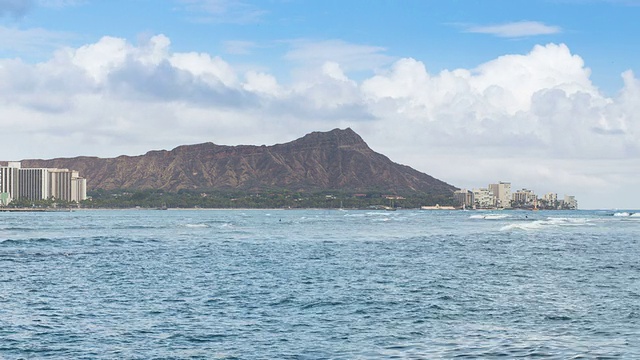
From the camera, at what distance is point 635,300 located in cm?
3969

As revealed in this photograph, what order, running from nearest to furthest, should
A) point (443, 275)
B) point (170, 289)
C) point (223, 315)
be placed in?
1. point (223, 315)
2. point (170, 289)
3. point (443, 275)

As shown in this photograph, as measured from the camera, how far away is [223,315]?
35281 mm

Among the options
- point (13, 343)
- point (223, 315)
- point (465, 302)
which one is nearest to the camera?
point (13, 343)

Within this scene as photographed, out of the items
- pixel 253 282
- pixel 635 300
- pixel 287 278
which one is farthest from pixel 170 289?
pixel 635 300

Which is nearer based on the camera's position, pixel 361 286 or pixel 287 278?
pixel 361 286

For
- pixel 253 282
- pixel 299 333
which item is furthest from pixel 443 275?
pixel 299 333

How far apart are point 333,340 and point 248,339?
329cm

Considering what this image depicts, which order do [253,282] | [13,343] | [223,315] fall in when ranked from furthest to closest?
[253,282]
[223,315]
[13,343]

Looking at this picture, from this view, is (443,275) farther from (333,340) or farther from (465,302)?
(333,340)

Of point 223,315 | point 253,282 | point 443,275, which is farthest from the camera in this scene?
point 443,275

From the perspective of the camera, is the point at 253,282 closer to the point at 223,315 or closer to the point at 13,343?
the point at 223,315

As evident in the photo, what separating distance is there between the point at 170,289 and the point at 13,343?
52.8ft

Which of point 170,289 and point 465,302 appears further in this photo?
point 170,289

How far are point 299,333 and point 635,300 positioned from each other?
19303 mm
